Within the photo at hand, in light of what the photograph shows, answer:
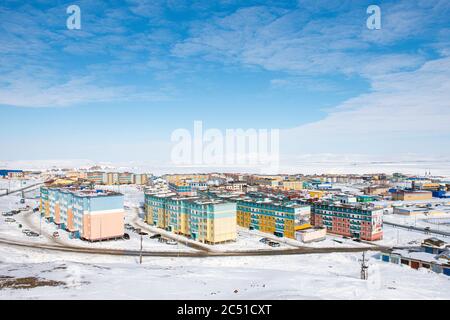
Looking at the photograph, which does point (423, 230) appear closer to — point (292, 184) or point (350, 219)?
point (350, 219)

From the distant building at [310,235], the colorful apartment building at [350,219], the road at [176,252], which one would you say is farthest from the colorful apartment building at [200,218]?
the colorful apartment building at [350,219]

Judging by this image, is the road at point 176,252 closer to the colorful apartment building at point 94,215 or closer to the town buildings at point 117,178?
the colorful apartment building at point 94,215

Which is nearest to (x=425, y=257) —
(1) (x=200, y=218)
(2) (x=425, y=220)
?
(1) (x=200, y=218)

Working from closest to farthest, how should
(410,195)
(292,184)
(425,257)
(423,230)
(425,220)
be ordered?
(425,257) < (423,230) < (425,220) < (410,195) < (292,184)

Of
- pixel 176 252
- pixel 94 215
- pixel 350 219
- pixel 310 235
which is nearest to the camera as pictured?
pixel 176 252

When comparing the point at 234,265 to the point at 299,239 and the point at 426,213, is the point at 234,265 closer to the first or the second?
the point at 299,239
